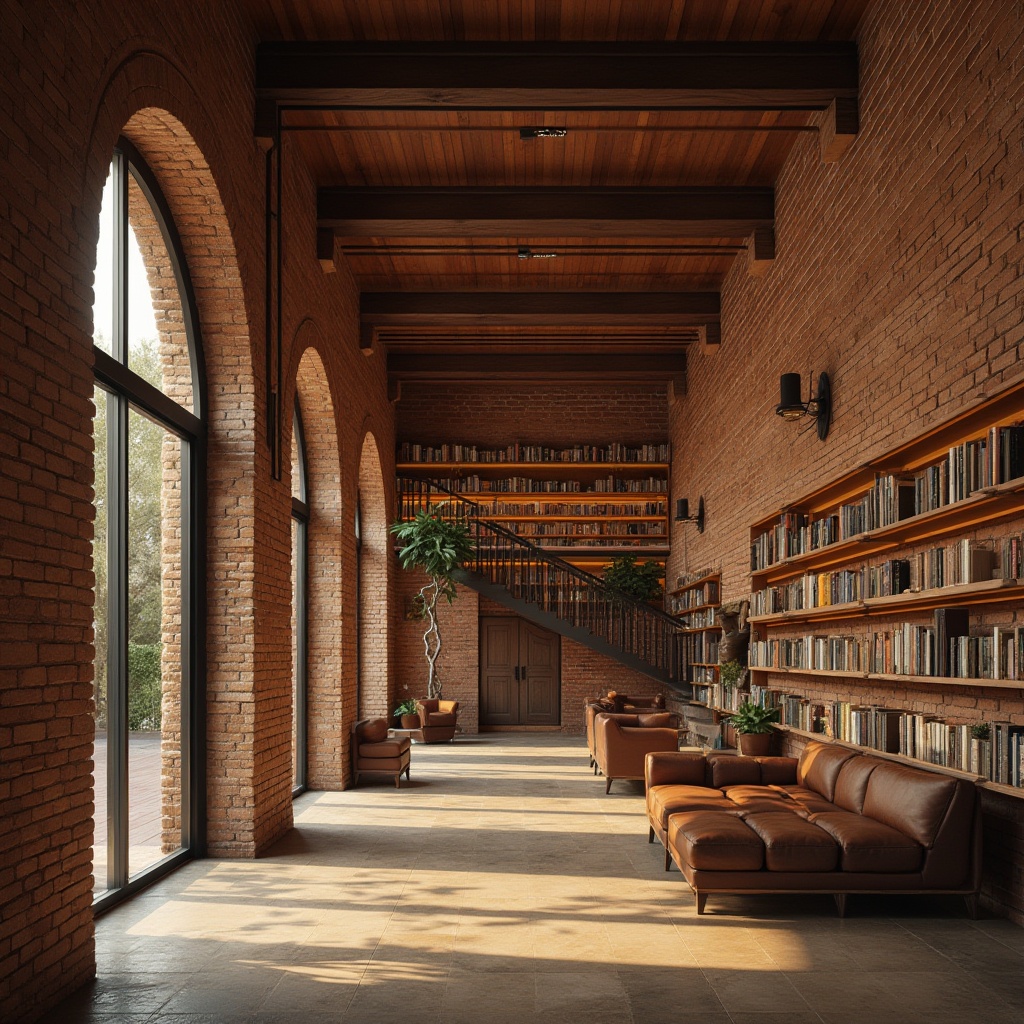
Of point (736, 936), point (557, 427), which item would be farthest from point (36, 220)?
point (557, 427)

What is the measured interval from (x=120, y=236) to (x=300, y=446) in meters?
5.09

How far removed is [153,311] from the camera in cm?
676

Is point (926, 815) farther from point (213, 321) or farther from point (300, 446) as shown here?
point (300, 446)

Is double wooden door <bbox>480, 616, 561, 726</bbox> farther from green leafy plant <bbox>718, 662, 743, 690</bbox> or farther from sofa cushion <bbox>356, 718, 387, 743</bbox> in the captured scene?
sofa cushion <bbox>356, 718, 387, 743</bbox>

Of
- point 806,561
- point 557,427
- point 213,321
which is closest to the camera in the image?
point 213,321

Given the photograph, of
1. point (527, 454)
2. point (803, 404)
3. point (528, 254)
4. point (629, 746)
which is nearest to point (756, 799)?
point (803, 404)

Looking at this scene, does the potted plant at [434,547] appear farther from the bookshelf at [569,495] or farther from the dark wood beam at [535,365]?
the dark wood beam at [535,365]

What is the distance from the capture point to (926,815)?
539 cm

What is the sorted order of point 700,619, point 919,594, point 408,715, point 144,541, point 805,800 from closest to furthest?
point 919,594 → point 144,541 → point 805,800 → point 700,619 → point 408,715

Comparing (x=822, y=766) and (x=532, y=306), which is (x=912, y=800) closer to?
(x=822, y=766)

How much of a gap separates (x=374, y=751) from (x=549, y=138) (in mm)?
5990

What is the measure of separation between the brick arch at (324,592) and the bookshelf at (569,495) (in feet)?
19.8

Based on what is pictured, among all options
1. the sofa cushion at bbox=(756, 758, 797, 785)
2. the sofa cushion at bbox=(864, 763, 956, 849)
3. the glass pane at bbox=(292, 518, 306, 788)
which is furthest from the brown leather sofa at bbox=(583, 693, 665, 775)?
the sofa cushion at bbox=(864, 763, 956, 849)

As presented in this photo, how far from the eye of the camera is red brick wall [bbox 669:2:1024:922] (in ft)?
17.6
